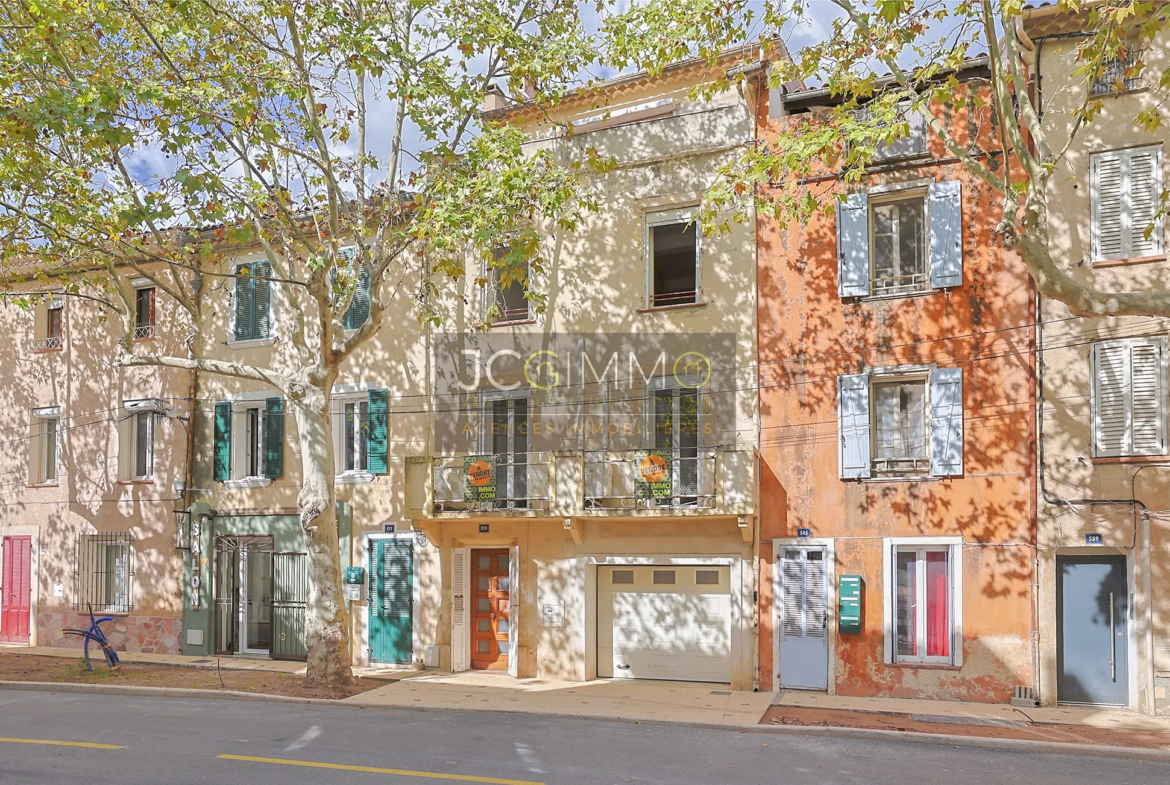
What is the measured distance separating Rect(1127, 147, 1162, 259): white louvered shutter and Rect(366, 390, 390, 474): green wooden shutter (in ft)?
41.4

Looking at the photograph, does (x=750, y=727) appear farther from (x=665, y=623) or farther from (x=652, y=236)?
(x=652, y=236)

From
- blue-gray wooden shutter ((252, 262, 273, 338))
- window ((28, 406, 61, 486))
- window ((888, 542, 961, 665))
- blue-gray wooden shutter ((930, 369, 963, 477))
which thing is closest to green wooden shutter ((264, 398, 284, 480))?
blue-gray wooden shutter ((252, 262, 273, 338))

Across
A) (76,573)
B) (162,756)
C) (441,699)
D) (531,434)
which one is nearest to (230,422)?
(76,573)

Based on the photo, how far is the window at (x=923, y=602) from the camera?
15.6 meters

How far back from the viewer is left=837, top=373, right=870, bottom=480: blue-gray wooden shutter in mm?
16188

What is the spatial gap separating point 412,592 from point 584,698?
4961 mm

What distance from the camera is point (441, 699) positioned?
51.1 feet

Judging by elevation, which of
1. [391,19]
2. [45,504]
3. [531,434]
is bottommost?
[45,504]

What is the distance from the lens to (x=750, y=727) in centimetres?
1317

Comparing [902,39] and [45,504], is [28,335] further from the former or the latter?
[902,39]

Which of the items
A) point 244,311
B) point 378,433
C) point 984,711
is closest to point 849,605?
point 984,711

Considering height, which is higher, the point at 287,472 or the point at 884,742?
the point at 287,472

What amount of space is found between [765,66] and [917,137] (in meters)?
2.75

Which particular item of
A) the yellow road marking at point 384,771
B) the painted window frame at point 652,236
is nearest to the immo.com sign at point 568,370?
the painted window frame at point 652,236
